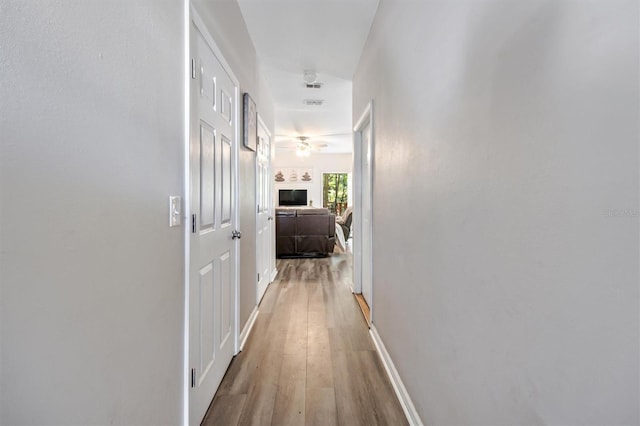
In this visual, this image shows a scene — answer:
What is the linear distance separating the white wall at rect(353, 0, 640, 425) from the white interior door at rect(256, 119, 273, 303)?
1.98 metres

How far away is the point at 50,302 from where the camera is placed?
2.01 ft

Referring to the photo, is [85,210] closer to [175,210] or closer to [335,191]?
[175,210]

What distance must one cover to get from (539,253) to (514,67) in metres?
0.46

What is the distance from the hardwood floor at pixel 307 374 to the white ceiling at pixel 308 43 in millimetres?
2501

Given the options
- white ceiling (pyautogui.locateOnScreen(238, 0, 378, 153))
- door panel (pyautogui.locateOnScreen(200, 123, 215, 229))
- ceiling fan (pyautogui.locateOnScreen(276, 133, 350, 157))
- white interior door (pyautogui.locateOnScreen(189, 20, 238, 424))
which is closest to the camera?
white interior door (pyautogui.locateOnScreen(189, 20, 238, 424))

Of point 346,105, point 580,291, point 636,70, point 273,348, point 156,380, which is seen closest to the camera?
point 636,70

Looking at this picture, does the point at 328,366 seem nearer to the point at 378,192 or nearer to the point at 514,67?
the point at 378,192

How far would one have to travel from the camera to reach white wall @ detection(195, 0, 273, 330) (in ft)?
5.76

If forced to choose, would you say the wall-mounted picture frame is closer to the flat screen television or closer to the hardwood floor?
the hardwood floor

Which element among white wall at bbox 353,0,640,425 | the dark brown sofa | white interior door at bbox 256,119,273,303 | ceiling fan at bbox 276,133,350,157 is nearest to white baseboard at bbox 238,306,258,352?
white interior door at bbox 256,119,273,303

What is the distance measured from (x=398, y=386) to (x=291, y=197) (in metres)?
7.68

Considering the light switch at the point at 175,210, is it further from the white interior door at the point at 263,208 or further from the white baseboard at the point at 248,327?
the white interior door at the point at 263,208

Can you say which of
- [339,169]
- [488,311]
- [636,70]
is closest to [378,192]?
[488,311]

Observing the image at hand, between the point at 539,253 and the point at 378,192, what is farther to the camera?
the point at 378,192
